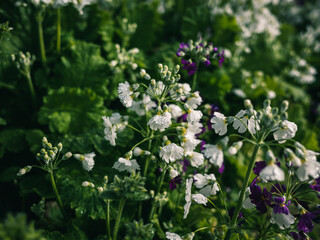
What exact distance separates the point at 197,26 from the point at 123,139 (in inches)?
91.8

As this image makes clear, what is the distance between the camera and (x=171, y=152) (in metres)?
1.84

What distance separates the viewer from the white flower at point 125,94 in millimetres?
1893

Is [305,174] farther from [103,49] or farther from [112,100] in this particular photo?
[103,49]

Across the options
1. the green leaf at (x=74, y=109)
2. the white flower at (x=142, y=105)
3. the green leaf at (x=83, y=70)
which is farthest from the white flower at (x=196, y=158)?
the green leaf at (x=83, y=70)

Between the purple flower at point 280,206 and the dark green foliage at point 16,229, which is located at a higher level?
the dark green foliage at point 16,229

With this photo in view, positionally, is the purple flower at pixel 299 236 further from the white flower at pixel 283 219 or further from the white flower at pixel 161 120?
the white flower at pixel 161 120

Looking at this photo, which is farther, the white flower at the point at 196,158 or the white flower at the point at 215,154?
the white flower at the point at 196,158

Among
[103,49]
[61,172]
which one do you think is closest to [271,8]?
[103,49]

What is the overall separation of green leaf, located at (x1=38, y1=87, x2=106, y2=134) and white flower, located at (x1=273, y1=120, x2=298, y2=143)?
157 cm

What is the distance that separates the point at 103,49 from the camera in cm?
353

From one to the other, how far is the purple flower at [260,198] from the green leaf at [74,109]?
1474mm

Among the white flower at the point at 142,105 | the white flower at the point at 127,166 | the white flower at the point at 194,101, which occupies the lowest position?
the white flower at the point at 127,166

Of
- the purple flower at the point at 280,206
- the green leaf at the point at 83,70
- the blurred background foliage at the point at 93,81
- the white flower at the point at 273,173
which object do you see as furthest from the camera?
the green leaf at the point at 83,70

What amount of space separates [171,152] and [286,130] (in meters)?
0.72
